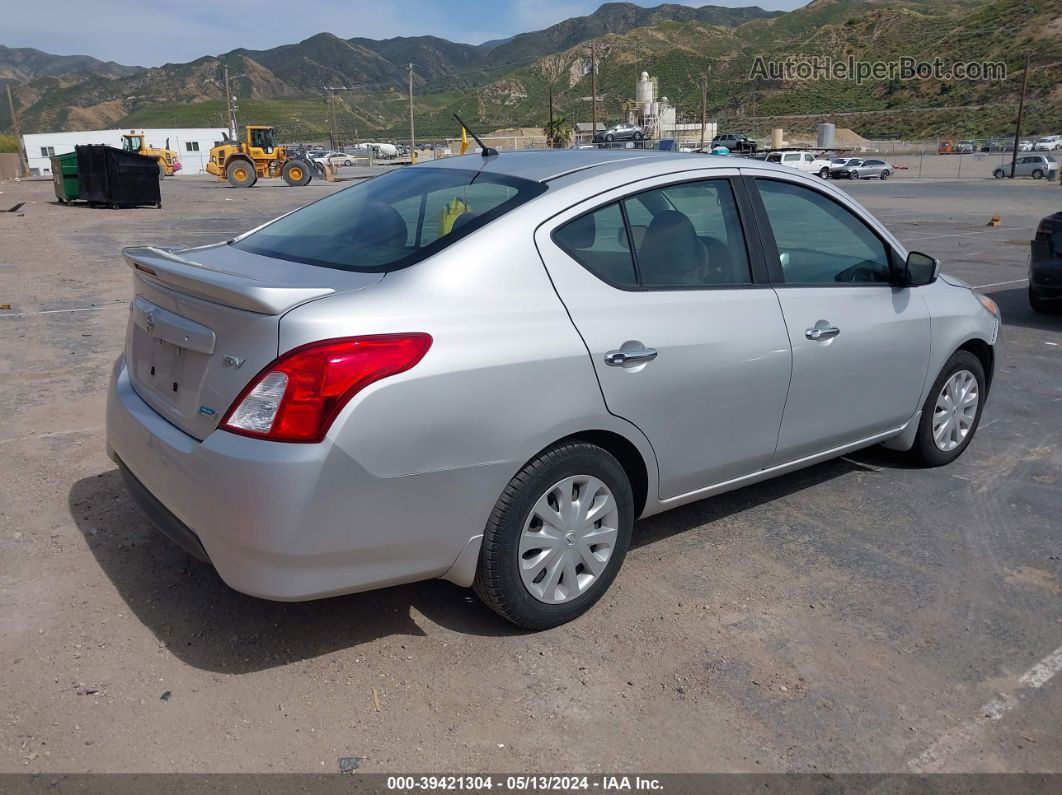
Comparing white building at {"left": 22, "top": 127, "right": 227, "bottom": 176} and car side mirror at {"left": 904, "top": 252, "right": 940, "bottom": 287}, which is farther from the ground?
white building at {"left": 22, "top": 127, "right": 227, "bottom": 176}

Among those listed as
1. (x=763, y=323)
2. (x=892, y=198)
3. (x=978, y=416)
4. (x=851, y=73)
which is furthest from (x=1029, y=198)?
(x=851, y=73)

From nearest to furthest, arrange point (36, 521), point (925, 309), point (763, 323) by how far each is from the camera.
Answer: point (763, 323)
point (36, 521)
point (925, 309)

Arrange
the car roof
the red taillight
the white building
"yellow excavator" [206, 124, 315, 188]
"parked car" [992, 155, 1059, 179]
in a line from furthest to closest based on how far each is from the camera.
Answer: the white building, "parked car" [992, 155, 1059, 179], "yellow excavator" [206, 124, 315, 188], the car roof, the red taillight

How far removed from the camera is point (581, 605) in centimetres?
330

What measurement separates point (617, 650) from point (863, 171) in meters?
54.7

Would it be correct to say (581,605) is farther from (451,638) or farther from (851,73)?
(851,73)

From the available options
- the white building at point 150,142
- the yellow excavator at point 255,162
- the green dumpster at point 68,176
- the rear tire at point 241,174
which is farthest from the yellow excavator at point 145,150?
the green dumpster at point 68,176

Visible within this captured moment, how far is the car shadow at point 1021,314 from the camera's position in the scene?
8.89m

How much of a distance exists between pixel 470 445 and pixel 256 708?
1.08m

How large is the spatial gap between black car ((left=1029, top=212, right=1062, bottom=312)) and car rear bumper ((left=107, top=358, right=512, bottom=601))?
7894mm

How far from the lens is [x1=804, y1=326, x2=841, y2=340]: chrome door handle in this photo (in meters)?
3.86

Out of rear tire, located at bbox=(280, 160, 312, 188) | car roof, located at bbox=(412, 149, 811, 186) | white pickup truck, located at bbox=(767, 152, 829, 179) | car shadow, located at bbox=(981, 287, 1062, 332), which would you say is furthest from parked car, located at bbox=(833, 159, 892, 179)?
Answer: car roof, located at bbox=(412, 149, 811, 186)

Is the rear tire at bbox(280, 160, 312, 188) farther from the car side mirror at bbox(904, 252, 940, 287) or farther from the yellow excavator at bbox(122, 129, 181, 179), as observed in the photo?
the car side mirror at bbox(904, 252, 940, 287)

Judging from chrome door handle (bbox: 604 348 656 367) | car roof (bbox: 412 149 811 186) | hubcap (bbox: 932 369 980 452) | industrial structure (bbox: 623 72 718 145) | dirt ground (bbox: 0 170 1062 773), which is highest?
industrial structure (bbox: 623 72 718 145)
